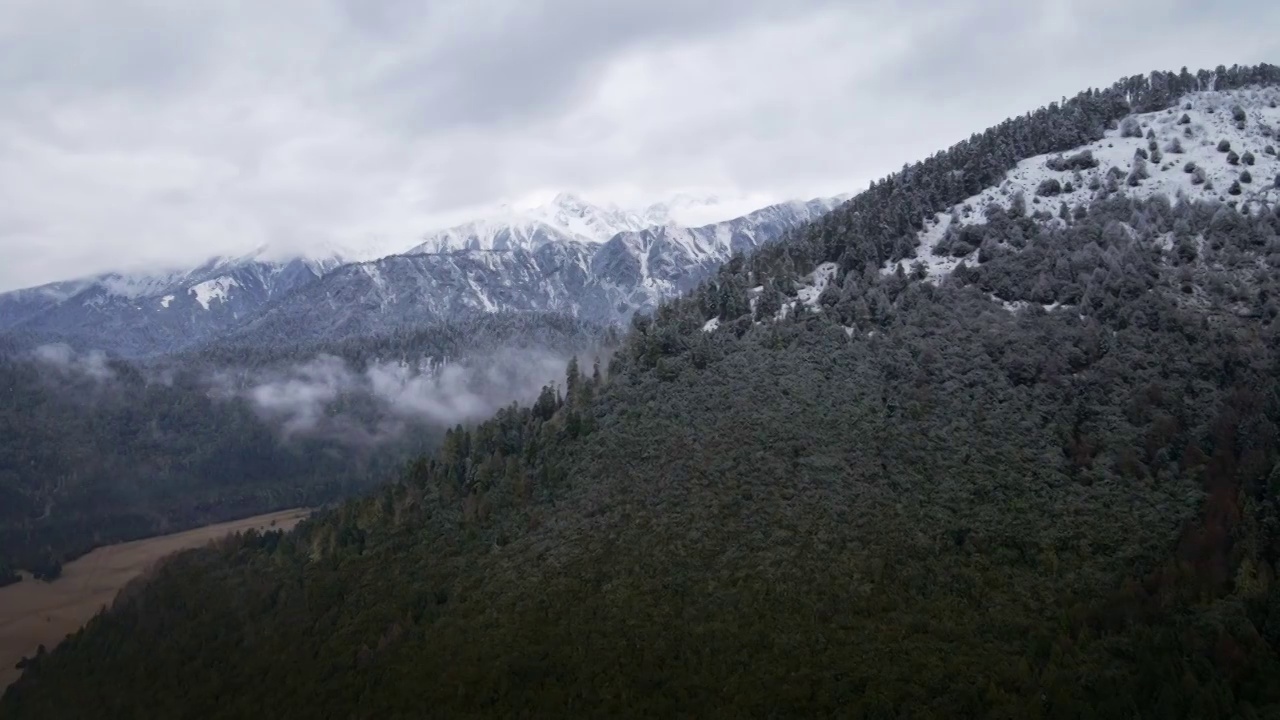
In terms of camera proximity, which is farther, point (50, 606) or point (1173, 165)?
point (50, 606)

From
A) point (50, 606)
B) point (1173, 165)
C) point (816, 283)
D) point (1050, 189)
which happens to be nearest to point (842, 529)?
point (816, 283)

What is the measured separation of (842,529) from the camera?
82.9 metres

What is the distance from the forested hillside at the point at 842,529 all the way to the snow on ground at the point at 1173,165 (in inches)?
193

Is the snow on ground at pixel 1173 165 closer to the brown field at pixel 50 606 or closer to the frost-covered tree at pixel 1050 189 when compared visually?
the frost-covered tree at pixel 1050 189

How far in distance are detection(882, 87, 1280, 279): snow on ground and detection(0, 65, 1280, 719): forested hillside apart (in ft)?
16.1

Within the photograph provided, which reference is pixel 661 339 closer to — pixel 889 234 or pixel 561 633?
pixel 889 234

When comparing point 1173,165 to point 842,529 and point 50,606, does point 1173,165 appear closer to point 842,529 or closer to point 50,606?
point 842,529

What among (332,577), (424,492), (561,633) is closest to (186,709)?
(332,577)

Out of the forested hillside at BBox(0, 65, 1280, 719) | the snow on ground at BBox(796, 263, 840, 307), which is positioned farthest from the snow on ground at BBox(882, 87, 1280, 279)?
the snow on ground at BBox(796, 263, 840, 307)

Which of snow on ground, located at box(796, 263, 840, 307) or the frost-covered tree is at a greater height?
the frost-covered tree

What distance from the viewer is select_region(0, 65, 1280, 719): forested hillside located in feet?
213

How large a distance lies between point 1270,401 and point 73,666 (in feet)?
521

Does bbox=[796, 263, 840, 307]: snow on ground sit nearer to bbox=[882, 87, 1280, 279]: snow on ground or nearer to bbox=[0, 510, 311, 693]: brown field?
bbox=[882, 87, 1280, 279]: snow on ground

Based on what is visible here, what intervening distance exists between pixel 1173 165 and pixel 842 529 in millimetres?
100425
